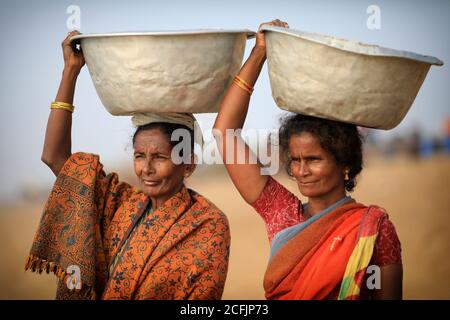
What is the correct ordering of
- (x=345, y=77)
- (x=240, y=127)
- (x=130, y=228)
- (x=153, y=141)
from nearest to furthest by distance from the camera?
(x=345, y=77) → (x=240, y=127) → (x=153, y=141) → (x=130, y=228)

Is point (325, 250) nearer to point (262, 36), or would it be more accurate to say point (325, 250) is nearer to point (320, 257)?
point (320, 257)

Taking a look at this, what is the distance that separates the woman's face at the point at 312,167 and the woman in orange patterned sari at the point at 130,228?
0.62 meters

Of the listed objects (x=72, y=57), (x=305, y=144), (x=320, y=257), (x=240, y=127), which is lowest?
(x=320, y=257)

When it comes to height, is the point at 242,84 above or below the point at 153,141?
above

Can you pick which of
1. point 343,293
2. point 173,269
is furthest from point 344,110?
point 173,269

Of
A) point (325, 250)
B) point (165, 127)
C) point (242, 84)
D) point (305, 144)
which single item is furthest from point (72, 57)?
point (325, 250)

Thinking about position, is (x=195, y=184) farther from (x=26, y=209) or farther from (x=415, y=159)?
(x=415, y=159)

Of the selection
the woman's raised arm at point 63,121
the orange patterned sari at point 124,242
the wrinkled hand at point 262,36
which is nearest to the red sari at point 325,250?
the orange patterned sari at point 124,242

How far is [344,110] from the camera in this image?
3.57 metres

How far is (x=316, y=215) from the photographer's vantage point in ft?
12.6

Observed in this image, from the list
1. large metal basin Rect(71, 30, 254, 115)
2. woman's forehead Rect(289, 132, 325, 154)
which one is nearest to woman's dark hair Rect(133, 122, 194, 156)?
large metal basin Rect(71, 30, 254, 115)

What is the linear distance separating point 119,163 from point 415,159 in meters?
5.83

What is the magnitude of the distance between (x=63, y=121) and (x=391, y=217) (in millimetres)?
9862

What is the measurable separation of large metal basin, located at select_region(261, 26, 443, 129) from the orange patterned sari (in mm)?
886
